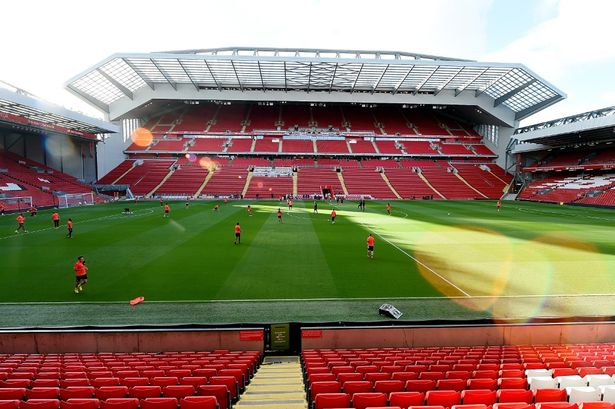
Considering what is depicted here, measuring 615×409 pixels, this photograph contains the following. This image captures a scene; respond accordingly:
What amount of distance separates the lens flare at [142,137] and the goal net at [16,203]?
32.5 m

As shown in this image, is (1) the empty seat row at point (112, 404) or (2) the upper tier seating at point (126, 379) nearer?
(1) the empty seat row at point (112, 404)

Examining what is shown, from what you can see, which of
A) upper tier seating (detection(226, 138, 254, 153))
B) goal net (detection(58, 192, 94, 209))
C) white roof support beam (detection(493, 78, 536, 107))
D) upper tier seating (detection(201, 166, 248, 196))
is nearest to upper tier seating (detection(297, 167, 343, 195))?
upper tier seating (detection(201, 166, 248, 196))

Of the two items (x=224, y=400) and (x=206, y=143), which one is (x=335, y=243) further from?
(x=206, y=143)

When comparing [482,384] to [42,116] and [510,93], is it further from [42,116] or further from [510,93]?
[510,93]

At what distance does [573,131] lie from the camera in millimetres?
52125

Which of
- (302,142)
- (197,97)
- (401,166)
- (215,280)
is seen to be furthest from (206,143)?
(215,280)

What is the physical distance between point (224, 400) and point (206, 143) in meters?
74.5

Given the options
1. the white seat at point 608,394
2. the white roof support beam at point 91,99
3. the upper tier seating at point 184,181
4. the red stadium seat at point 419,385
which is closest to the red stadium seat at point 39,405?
the red stadium seat at point 419,385

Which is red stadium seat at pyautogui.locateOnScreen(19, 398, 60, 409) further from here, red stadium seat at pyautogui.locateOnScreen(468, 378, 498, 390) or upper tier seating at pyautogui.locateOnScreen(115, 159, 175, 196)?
upper tier seating at pyautogui.locateOnScreen(115, 159, 175, 196)

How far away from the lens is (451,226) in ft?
98.9

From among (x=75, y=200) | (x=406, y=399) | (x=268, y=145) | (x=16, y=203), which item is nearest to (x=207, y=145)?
(x=268, y=145)

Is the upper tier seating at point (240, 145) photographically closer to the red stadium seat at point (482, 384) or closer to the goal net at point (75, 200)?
the goal net at point (75, 200)

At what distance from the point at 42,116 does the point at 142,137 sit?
32.3 m

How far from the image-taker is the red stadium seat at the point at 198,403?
4.53 meters
